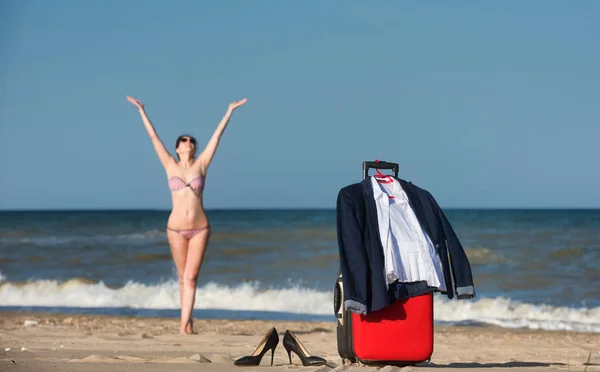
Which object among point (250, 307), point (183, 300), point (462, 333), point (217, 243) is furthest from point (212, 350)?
point (217, 243)

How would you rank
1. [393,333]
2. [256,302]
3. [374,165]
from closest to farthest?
[393,333]
[374,165]
[256,302]

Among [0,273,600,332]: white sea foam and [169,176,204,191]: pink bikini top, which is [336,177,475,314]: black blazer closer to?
[169,176,204,191]: pink bikini top

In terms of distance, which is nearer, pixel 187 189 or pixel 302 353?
pixel 302 353

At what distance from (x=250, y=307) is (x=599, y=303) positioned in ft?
18.2

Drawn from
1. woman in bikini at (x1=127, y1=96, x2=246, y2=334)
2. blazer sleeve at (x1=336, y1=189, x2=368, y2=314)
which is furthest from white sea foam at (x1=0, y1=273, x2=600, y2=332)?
blazer sleeve at (x1=336, y1=189, x2=368, y2=314)

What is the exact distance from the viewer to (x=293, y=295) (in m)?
15.5

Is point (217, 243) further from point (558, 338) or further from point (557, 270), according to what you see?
point (558, 338)

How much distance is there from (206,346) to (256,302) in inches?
273

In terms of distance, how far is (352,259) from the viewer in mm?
5195

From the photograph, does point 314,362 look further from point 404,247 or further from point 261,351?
point 404,247

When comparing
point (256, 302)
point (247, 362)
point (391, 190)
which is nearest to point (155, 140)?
point (247, 362)

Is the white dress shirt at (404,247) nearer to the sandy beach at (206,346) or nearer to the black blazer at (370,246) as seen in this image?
the black blazer at (370,246)

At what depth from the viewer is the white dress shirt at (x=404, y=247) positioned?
523 centimetres

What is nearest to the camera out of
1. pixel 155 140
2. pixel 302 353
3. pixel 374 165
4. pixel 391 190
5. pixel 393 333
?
pixel 393 333
